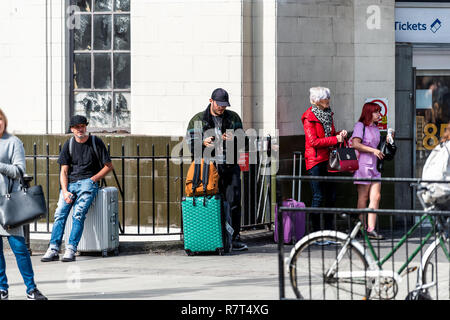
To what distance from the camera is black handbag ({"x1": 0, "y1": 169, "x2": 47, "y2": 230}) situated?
7.72 meters

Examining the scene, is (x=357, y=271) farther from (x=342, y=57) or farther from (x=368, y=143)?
(x=342, y=57)

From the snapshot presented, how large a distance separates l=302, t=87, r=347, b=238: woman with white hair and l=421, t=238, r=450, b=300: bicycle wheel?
417 cm

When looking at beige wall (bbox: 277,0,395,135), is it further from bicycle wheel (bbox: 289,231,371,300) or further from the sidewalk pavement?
bicycle wheel (bbox: 289,231,371,300)

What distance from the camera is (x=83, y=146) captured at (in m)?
10.3

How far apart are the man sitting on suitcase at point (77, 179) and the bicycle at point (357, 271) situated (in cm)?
377

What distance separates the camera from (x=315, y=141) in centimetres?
1119

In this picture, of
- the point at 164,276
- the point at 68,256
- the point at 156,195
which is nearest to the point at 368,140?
the point at 156,195

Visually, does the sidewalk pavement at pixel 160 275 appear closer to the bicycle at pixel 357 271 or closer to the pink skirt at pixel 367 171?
the bicycle at pixel 357 271

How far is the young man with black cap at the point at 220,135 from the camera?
1051cm

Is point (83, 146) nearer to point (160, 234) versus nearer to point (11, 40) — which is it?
point (160, 234)

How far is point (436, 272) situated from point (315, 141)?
4498 mm

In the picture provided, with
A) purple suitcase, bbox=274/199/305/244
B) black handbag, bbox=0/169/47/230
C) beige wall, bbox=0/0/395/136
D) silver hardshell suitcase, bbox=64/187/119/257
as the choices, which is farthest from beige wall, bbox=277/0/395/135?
black handbag, bbox=0/169/47/230

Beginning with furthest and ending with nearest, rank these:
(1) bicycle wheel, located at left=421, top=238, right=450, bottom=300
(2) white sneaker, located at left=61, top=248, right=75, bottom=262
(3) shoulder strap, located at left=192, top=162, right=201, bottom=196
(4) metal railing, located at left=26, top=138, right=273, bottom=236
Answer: (4) metal railing, located at left=26, top=138, right=273, bottom=236
(3) shoulder strap, located at left=192, top=162, right=201, bottom=196
(2) white sneaker, located at left=61, top=248, right=75, bottom=262
(1) bicycle wheel, located at left=421, top=238, right=450, bottom=300

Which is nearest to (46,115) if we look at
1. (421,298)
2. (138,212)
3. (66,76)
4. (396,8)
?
(66,76)
